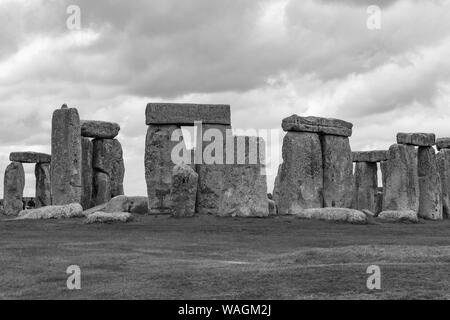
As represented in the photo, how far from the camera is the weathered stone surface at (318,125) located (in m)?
28.0

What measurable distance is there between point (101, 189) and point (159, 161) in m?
4.55

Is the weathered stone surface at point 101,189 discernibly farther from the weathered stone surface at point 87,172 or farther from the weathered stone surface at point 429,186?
the weathered stone surface at point 429,186

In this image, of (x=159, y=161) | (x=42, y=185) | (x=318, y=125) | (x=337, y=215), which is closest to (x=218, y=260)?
(x=337, y=215)

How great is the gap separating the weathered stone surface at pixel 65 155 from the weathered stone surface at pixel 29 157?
918 centimetres

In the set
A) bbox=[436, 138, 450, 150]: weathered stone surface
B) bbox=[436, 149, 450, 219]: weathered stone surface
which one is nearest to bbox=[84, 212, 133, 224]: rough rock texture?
bbox=[436, 149, 450, 219]: weathered stone surface

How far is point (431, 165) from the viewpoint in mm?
30922

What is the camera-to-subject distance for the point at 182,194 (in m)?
24.3

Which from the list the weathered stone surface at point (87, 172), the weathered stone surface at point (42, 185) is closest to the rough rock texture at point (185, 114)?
the weathered stone surface at point (87, 172)

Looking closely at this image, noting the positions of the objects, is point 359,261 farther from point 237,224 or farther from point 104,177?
point 104,177

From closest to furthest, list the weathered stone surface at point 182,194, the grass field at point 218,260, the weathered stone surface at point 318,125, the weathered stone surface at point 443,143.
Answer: the grass field at point 218,260 → the weathered stone surface at point 182,194 → the weathered stone surface at point 318,125 → the weathered stone surface at point 443,143

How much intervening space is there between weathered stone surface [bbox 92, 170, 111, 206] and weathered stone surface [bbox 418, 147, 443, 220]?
1316cm

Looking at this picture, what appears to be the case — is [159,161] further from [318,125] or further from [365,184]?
[365,184]
